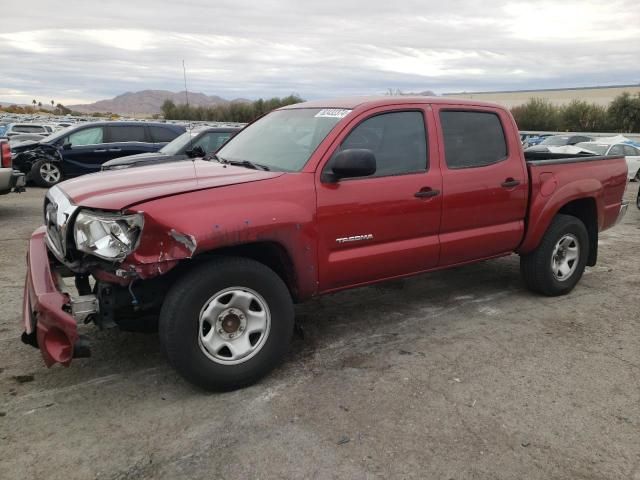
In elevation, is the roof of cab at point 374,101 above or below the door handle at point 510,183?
above

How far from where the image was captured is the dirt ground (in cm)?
275

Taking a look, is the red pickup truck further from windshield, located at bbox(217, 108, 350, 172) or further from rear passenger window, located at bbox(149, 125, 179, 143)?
rear passenger window, located at bbox(149, 125, 179, 143)

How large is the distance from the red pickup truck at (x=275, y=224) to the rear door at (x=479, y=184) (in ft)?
0.04

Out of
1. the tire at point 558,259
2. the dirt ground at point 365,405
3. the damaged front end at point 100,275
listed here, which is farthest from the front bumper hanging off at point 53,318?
the tire at point 558,259

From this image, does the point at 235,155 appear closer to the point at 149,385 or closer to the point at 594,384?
the point at 149,385

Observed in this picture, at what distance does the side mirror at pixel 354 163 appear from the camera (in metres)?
3.53

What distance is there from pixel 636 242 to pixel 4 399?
8.17 metres

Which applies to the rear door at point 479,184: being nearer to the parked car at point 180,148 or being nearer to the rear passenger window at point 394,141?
the rear passenger window at point 394,141

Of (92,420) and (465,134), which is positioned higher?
(465,134)

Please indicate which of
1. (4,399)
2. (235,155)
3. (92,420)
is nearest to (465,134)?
(235,155)

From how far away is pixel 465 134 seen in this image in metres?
4.54

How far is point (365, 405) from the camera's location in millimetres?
3287

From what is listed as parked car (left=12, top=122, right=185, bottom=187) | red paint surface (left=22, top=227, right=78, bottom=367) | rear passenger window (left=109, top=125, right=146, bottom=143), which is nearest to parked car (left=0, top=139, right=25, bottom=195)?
parked car (left=12, top=122, right=185, bottom=187)

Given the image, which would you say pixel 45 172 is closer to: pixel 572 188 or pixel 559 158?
pixel 559 158
